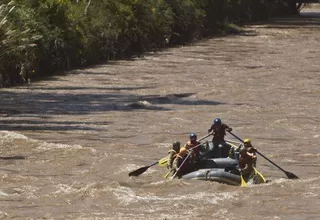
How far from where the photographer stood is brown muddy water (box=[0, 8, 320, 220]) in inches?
640

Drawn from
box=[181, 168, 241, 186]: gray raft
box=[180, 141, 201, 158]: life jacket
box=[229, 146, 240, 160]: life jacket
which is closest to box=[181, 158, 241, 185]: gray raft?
box=[181, 168, 241, 186]: gray raft

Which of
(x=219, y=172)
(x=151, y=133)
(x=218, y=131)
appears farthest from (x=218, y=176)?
(x=151, y=133)

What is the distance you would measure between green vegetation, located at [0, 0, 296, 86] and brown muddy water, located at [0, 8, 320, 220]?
99cm

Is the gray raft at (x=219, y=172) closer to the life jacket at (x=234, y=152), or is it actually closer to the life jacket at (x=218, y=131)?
the life jacket at (x=234, y=152)

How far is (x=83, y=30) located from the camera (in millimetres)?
39750

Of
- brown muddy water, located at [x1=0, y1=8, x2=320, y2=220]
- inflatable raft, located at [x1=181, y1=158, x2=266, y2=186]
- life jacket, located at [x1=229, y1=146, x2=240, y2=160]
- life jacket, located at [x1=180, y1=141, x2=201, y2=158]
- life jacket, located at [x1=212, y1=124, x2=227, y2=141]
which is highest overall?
life jacket, located at [x1=212, y1=124, x2=227, y2=141]

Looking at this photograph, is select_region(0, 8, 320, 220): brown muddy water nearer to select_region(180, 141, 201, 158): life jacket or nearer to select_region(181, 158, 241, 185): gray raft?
select_region(181, 158, 241, 185): gray raft

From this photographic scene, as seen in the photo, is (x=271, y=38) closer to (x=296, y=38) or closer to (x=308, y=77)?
(x=296, y=38)

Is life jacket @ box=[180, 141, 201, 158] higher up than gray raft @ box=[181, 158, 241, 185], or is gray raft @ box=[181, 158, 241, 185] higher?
life jacket @ box=[180, 141, 201, 158]

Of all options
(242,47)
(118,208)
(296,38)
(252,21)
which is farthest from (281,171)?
(252,21)

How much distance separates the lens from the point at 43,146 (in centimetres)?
2150

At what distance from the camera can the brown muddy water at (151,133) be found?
16.2 metres

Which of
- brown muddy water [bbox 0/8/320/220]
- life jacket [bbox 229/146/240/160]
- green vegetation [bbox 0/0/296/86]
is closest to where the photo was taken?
brown muddy water [bbox 0/8/320/220]

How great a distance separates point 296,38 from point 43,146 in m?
36.9
